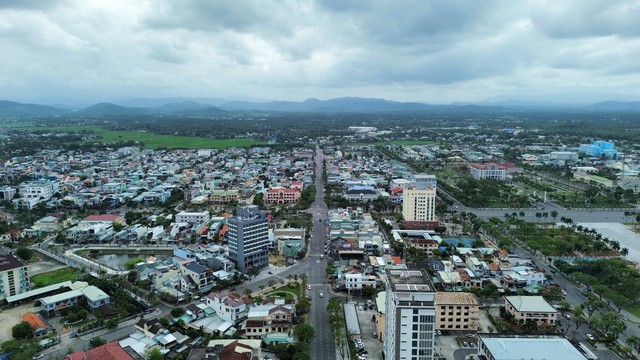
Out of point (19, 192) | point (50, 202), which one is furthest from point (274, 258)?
point (19, 192)

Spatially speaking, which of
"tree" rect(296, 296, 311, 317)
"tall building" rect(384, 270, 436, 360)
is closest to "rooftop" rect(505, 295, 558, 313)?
"tall building" rect(384, 270, 436, 360)

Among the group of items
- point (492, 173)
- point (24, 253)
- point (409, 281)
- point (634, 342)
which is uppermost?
point (409, 281)

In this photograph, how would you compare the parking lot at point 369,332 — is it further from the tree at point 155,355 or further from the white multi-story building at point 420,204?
the white multi-story building at point 420,204

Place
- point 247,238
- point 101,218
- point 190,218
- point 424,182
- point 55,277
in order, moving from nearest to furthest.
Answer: point 247,238 → point 55,277 → point 424,182 → point 101,218 → point 190,218

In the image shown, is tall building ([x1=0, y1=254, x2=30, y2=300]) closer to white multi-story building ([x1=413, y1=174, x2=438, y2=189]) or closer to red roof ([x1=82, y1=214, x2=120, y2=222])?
red roof ([x1=82, y1=214, x2=120, y2=222])

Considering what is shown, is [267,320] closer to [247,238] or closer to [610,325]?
[247,238]

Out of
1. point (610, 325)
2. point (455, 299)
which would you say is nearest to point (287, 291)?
point (455, 299)

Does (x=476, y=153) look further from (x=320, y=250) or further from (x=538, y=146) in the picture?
(x=320, y=250)
